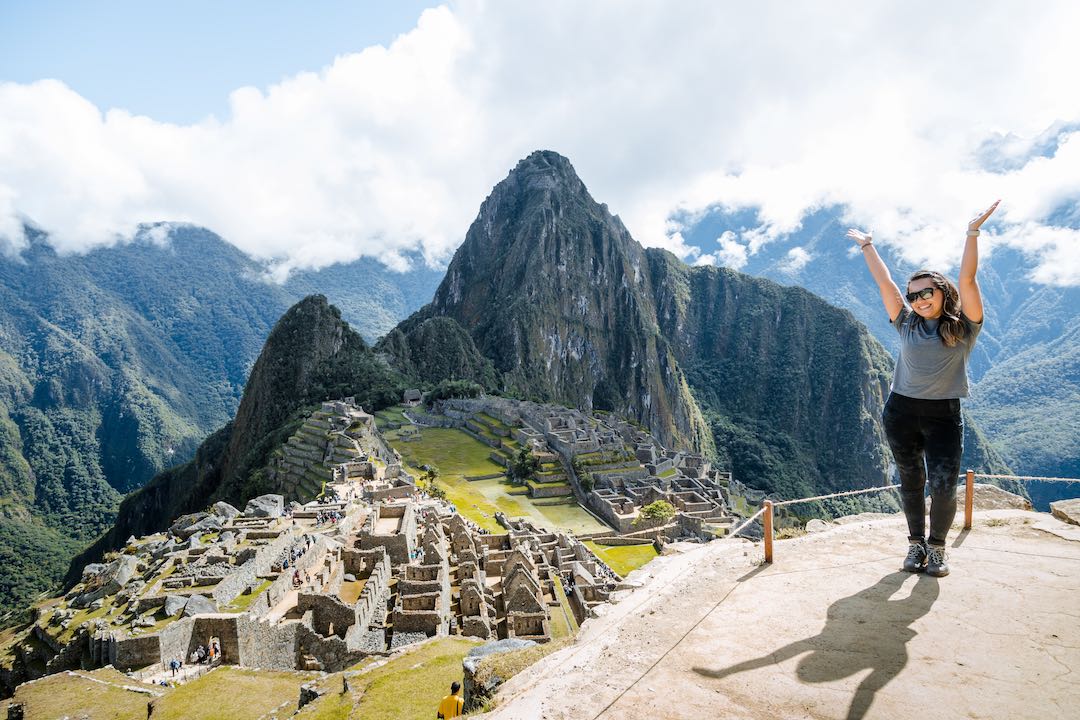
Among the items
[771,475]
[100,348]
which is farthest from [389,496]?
[100,348]

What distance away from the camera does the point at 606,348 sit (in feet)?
582

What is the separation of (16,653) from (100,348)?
156328 mm

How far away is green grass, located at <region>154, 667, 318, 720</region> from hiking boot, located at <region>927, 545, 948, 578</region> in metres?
10.9

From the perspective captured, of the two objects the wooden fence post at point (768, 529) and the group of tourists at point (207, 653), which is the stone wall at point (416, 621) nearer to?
the group of tourists at point (207, 653)

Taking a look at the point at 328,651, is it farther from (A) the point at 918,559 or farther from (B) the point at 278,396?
(B) the point at 278,396

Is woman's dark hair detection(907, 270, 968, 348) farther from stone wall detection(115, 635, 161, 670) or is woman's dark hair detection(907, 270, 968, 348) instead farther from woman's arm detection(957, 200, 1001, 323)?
stone wall detection(115, 635, 161, 670)

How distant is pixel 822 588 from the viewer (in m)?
5.53

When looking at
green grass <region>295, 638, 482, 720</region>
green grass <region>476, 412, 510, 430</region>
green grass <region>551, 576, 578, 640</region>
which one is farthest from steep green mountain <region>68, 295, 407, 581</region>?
green grass <region>295, 638, 482, 720</region>

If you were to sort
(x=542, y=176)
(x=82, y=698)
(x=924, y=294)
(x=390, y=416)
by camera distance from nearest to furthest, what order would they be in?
1. (x=924, y=294)
2. (x=82, y=698)
3. (x=390, y=416)
4. (x=542, y=176)

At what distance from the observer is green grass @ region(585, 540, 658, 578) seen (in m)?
32.1

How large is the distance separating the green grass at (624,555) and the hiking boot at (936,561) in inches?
1043

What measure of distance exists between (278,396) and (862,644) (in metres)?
93.6

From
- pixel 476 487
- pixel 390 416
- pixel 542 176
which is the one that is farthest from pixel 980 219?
pixel 542 176

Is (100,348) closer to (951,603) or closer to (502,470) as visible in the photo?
(502,470)
